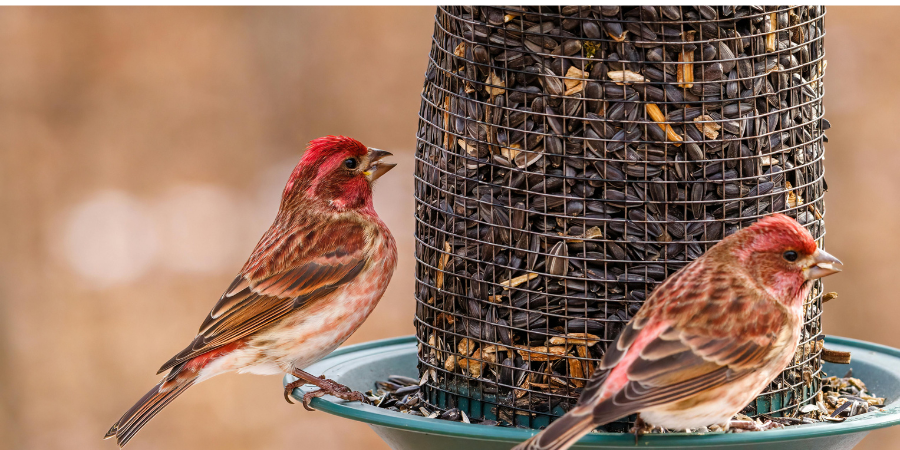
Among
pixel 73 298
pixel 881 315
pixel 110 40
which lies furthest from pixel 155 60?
pixel 881 315

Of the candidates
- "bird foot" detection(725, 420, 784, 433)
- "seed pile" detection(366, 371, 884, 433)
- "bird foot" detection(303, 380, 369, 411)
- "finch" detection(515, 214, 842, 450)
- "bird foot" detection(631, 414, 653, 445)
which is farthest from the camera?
"bird foot" detection(303, 380, 369, 411)

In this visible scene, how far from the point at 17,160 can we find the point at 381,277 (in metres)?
7.53

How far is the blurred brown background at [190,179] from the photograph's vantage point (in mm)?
11711

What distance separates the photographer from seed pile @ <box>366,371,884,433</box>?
16.9ft

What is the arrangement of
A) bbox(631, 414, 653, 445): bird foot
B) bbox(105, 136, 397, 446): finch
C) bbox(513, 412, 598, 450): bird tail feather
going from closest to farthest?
bbox(513, 412, 598, 450): bird tail feather
bbox(631, 414, 653, 445): bird foot
bbox(105, 136, 397, 446): finch

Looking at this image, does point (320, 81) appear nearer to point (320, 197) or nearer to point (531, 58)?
point (320, 197)

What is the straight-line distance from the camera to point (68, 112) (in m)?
12.7

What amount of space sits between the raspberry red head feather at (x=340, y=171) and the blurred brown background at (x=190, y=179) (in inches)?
243

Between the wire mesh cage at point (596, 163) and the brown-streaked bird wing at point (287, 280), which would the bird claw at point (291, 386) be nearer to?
the brown-streaked bird wing at point (287, 280)

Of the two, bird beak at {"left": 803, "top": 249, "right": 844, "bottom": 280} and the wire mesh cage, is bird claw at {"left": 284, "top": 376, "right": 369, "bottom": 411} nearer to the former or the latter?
the wire mesh cage

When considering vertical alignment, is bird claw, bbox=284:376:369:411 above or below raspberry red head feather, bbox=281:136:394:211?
below

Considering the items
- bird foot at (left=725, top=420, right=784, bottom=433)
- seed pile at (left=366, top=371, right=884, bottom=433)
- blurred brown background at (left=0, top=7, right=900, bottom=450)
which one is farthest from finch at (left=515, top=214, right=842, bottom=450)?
blurred brown background at (left=0, top=7, right=900, bottom=450)

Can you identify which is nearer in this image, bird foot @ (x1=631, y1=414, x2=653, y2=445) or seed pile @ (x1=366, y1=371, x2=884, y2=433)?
bird foot @ (x1=631, y1=414, x2=653, y2=445)

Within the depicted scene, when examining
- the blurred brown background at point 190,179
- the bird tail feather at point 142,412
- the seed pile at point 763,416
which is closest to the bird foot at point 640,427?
the seed pile at point 763,416
